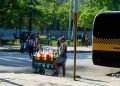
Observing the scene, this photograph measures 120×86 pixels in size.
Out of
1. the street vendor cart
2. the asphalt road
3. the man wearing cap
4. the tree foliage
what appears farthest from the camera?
the tree foliage

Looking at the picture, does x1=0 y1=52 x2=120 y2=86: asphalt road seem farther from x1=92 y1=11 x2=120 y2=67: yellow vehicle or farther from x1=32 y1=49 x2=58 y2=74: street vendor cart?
x1=92 y1=11 x2=120 y2=67: yellow vehicle

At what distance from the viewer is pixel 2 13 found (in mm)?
46062

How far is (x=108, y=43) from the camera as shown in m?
4.96

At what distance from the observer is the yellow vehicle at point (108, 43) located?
496 centimetres

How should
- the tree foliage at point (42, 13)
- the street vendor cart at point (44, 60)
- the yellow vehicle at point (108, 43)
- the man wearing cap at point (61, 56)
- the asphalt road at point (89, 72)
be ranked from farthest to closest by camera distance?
the tree foliage at point (42, 13) → the street vendor cart at point (44, 60) → the man wearing cap at point (61, 56) → the asphalt road at point (89, 72) → the yellow vehicle at point (108, 43)

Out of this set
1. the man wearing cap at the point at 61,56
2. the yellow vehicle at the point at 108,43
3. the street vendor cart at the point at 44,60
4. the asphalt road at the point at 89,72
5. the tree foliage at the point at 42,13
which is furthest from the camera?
the tree foliage at the point at 42,13

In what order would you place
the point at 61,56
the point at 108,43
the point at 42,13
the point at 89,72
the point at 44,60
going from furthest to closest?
the point at 42,13 < the point at 89,72 < the point at 44,60 < the point at 61,56 < the point at 108,43

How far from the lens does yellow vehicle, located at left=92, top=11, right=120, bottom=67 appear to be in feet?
16.3

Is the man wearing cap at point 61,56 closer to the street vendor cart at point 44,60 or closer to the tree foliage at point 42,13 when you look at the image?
the street vendor cart at point 44,60

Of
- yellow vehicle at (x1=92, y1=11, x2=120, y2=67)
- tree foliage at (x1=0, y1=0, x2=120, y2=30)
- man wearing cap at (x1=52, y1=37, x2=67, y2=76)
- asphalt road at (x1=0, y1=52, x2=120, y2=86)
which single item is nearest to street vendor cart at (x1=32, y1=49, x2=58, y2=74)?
man wearing cap at (x1=52, y1=37, x2=67, y2=76)

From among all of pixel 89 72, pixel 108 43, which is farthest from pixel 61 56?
pixel 108 43

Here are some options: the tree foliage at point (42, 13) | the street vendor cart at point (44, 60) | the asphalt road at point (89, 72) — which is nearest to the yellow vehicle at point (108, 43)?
the asphalt road at point (89, 72)

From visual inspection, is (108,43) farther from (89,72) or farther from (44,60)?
(89,72)

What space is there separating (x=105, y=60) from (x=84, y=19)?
200 feet
